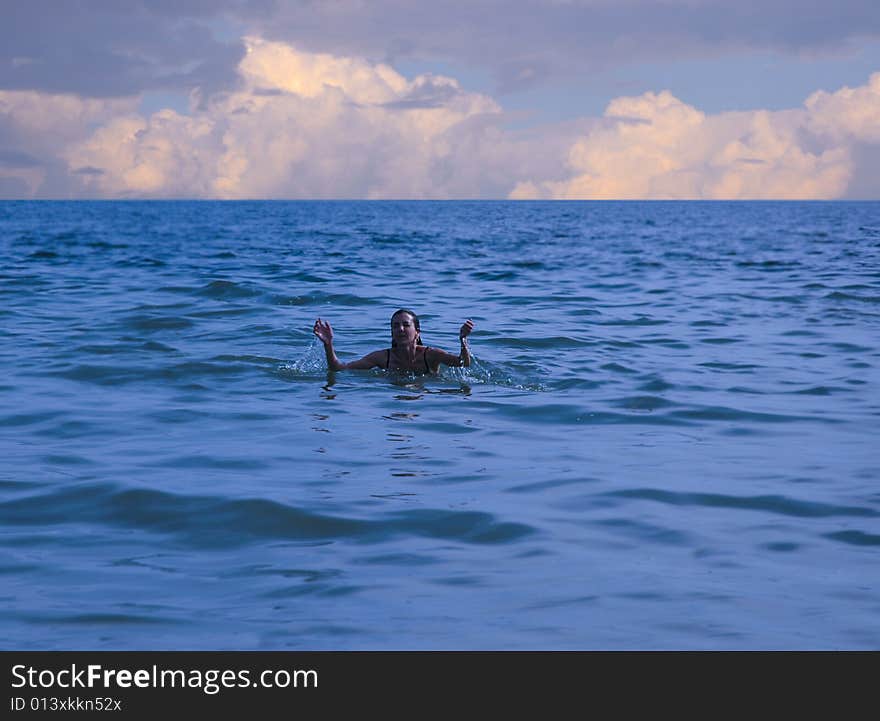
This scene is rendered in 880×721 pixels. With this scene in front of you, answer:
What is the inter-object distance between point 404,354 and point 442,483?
16.6 feet

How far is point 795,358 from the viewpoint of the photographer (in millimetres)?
14992

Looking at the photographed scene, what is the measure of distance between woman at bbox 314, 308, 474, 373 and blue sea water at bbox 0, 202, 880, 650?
16 centimetres

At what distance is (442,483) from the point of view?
27.8ft

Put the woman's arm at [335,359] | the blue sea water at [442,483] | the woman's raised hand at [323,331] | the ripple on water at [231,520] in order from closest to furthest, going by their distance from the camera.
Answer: the blue sea water at [442,483] → the ripple on water at [231,520] → the woman's raised hand at [323,331] → the woman's arm at [335,359]

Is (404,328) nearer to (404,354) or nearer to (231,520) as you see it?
(404,354)

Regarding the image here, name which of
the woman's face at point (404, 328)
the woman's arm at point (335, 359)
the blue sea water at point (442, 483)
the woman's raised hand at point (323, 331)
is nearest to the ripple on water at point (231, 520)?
the blue sea water at point (442, 483)

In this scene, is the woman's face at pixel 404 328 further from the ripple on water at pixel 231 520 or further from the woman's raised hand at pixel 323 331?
the ripple on water at pixel 231 520

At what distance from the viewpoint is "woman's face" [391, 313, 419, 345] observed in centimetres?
1312

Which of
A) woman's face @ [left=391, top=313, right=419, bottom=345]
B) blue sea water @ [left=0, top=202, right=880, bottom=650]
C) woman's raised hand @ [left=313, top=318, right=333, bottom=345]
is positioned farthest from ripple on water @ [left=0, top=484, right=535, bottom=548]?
woman's face @ [left=391, top=313, right=419, bottom=345]

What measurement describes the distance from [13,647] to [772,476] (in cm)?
592

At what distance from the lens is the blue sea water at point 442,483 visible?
225 inches

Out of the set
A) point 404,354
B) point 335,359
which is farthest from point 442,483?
point 335,359

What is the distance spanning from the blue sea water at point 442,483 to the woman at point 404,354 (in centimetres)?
16

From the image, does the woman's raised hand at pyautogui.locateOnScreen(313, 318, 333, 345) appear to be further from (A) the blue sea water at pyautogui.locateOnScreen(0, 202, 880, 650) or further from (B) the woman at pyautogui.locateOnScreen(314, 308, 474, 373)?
(A) the blue sea water at pyautogui.locateOnScreen(0, 202, 880, 650)
